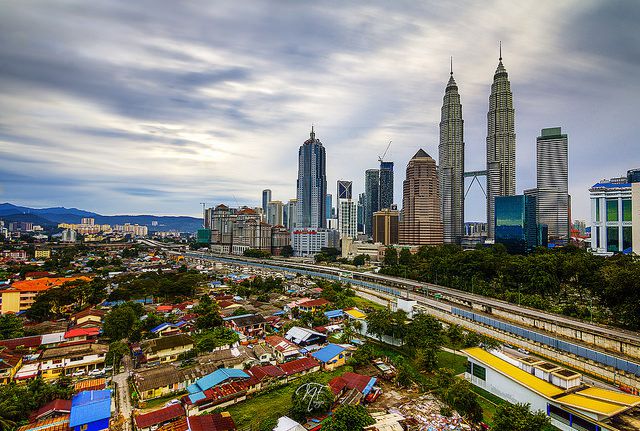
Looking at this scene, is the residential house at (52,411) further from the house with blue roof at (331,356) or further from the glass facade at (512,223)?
the glass facade at (512,223)

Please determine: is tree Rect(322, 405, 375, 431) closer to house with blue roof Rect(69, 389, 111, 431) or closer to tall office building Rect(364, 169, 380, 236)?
house with blue roof Rect(69, 389, 111, 431)

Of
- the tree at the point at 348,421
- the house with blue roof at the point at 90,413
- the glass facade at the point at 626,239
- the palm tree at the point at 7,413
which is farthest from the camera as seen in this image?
the glass facade at the point at 626,239

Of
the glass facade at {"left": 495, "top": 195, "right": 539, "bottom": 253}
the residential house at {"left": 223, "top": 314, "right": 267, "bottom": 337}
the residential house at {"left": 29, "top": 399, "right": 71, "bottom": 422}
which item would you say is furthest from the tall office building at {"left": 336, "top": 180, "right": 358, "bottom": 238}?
the residential house at {"left": 29, "top": 399, "right": 71, "bottom": 422}

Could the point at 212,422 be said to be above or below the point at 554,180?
below

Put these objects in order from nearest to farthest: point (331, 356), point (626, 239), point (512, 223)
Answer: point (331, 356)
point (626, 239)
point (512, 223)

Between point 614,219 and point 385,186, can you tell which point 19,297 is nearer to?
point 614,219

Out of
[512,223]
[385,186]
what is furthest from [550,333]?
[385,186]

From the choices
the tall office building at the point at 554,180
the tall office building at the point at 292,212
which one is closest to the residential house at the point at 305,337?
the tall office building at the point at 554,180
